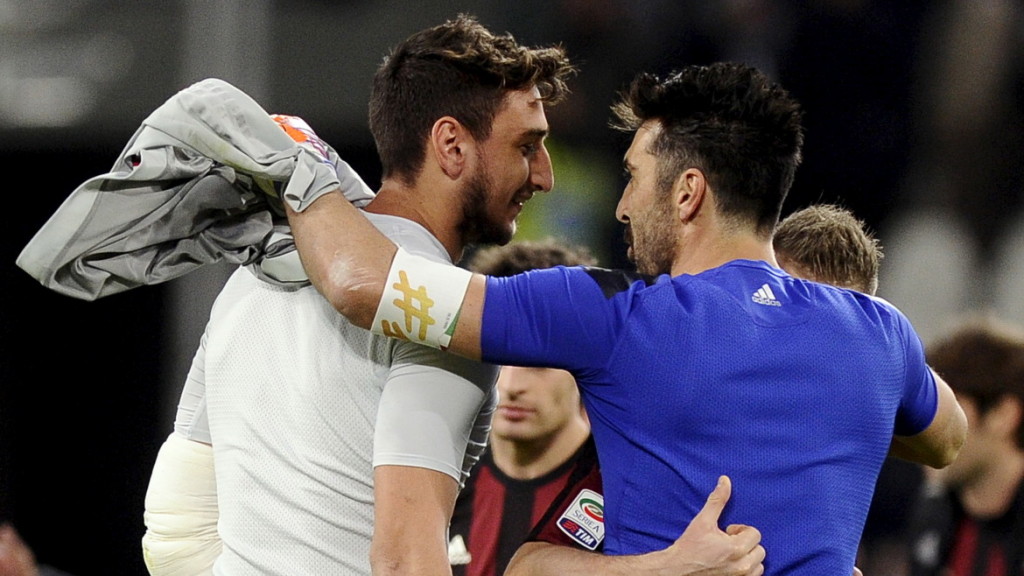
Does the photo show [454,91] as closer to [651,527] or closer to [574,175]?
[651,527]

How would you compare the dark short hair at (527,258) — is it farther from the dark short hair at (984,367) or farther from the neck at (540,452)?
the dark short hair at (984,367)

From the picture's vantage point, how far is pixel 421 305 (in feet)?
5.54

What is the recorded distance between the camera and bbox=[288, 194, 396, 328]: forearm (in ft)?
5.59

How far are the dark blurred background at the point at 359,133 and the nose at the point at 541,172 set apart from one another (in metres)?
3.00

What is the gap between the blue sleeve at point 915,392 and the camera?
187 cm

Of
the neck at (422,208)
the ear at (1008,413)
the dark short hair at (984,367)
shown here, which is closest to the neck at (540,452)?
the neck at (422,208)

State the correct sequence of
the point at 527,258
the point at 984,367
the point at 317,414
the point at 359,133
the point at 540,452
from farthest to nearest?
the point at 359,133 → the point at 984,367 → the point at 527,258 → the point at 540,452 → the point at 317,414

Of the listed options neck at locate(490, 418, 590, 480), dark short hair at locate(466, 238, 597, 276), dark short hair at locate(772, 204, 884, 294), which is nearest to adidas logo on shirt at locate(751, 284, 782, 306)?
dark short hair at locate(772, 204, 884, 294)

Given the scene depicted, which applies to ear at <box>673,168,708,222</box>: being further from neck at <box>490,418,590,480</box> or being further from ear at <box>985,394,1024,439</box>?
ear at <box>985,394,1024,439</box>

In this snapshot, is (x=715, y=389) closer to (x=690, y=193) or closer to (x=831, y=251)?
(x=690, y=193)

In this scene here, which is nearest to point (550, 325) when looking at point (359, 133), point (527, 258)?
point (527, 258)

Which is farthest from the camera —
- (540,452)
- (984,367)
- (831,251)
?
(984,367)

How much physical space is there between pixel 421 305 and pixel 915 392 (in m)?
0.79

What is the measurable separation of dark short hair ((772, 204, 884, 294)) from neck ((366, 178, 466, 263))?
68 cm
